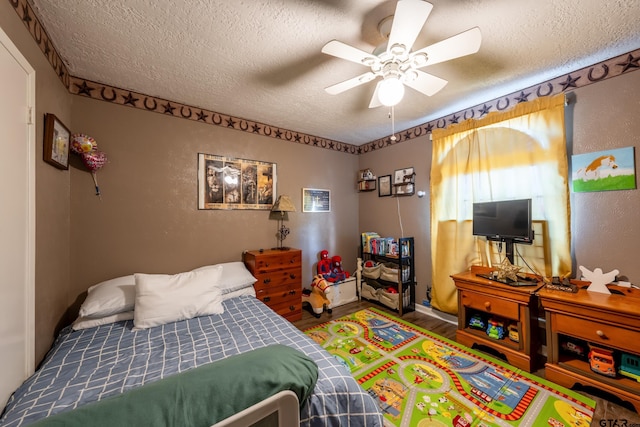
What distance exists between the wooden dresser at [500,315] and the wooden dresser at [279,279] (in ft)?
5.70

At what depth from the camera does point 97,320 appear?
178cm

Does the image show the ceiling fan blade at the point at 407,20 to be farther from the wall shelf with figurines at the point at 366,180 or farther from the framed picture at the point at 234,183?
the wall shelf with figurines at the point at 366,180

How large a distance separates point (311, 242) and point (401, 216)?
1341 mm

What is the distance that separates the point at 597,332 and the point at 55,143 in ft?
12.9

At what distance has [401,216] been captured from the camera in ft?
11.1

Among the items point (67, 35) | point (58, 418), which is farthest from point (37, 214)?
point (58, 418)

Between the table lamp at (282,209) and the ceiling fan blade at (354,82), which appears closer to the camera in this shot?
the ceiling fan blade at (354,82)

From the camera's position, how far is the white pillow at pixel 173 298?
5.70ft

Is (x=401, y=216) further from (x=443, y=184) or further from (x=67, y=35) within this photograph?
(x=67, y=35)

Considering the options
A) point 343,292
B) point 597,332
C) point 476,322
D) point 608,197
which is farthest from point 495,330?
point 343,292

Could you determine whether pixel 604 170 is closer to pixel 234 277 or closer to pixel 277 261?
pixel 277 261

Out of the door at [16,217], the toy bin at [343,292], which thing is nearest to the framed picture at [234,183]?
the door at [16,217]

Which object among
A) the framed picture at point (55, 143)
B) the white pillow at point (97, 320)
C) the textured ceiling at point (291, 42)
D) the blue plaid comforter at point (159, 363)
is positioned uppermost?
the textured ceiling at point (291, 42)

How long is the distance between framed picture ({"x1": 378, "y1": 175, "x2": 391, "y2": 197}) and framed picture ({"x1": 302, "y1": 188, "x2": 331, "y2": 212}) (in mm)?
786
